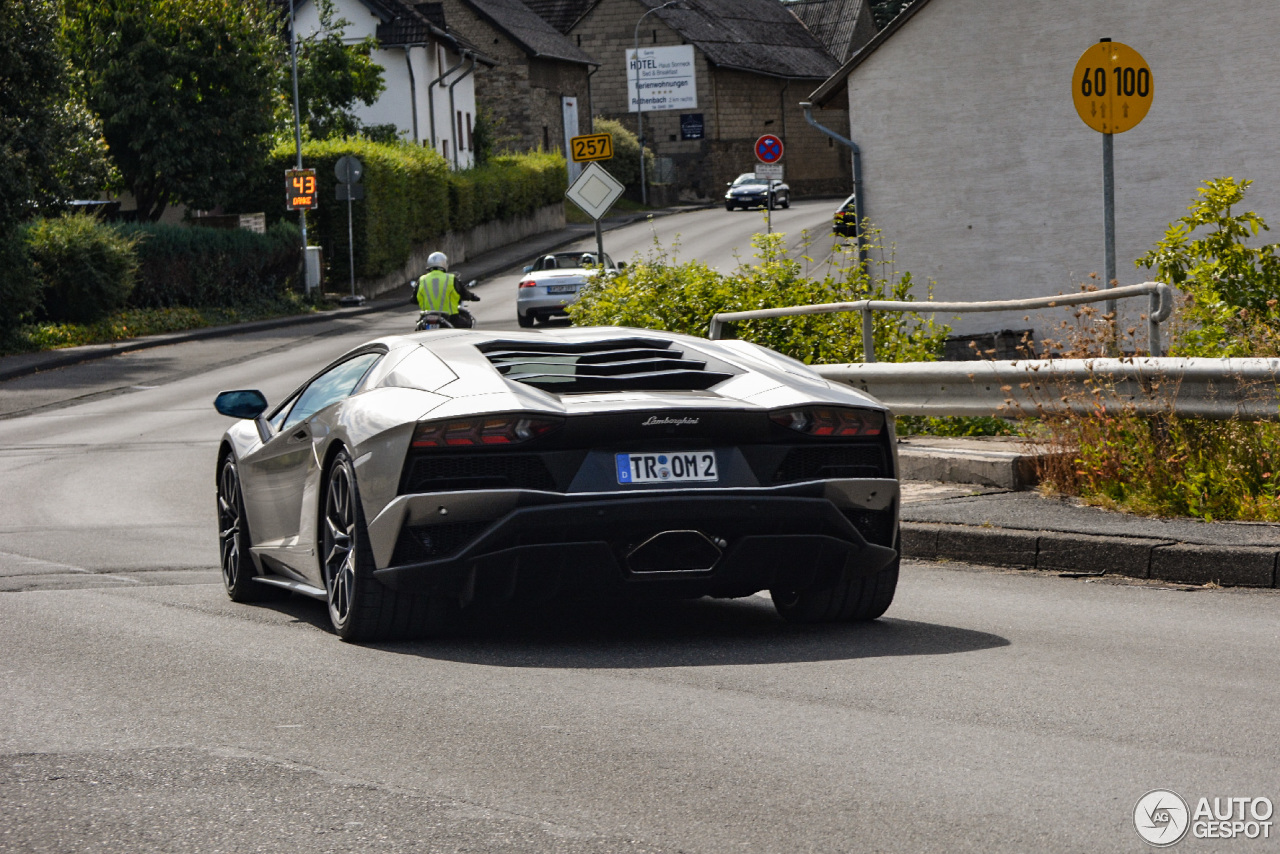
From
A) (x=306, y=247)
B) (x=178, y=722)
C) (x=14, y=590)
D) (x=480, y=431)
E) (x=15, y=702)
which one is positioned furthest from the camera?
(x=306, y=247)

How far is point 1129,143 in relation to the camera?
21.8 metres

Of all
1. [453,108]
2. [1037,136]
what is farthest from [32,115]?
[453,108]

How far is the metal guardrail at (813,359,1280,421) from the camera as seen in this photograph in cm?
880

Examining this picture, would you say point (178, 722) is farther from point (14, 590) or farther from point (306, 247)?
point (306, 247)

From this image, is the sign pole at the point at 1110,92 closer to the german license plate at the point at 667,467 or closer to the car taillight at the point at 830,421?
the car taillight at the point at 830,421

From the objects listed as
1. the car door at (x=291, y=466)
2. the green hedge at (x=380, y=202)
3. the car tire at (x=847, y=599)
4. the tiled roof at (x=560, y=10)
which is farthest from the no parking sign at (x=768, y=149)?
the tiled roof at (x=560, y=10)

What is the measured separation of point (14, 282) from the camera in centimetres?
3102

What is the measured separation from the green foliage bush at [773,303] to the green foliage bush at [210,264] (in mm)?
22887

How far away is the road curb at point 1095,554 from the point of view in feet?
25.3

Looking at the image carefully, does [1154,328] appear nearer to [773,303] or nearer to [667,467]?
[667,467]

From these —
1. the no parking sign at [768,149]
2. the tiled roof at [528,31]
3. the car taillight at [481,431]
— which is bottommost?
the car taillight at [481,431]

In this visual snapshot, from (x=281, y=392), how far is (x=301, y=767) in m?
19.9

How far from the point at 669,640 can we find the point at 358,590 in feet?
3.86

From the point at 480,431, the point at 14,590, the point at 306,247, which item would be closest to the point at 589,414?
the point at 480,431
